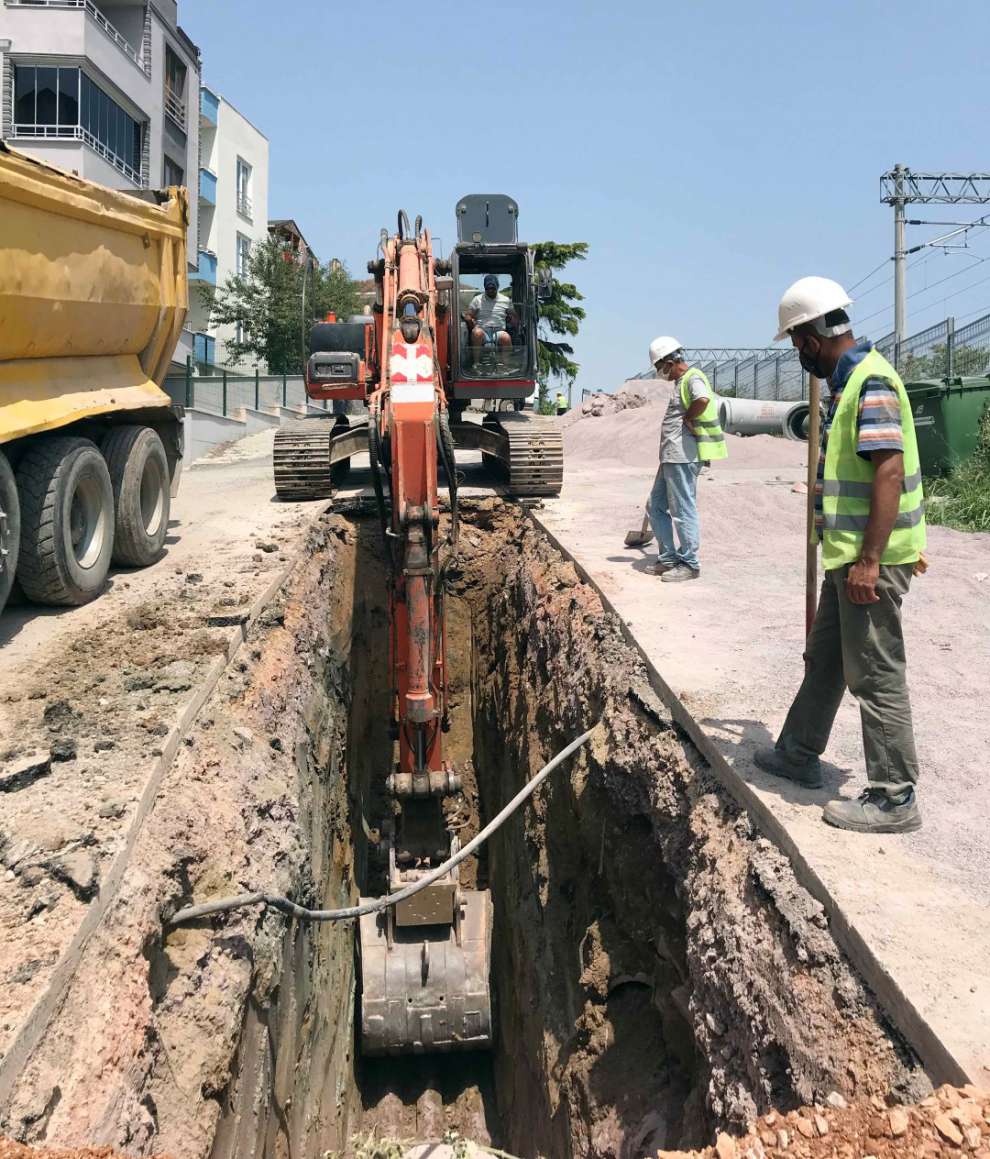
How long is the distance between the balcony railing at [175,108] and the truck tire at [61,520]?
24.0 metres

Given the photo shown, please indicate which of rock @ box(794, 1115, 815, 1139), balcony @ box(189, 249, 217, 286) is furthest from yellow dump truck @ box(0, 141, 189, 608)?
balcony @ box(189, 249, 217, 286)

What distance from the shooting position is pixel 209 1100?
3729 millimetres

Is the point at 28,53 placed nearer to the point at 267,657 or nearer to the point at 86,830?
the point at 267,657

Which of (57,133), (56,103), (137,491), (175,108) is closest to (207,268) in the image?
(175,108)

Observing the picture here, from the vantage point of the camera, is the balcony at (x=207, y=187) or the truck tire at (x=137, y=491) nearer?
the truck tire at (x=137, y=491)

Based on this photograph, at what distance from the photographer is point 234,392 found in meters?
24.9

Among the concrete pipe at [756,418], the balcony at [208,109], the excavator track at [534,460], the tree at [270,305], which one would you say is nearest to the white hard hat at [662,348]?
the excavator track at [534,460]

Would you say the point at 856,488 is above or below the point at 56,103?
below

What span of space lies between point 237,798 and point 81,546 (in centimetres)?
344

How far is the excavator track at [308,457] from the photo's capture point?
37.4 feet

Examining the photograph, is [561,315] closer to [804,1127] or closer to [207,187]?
[207,187]

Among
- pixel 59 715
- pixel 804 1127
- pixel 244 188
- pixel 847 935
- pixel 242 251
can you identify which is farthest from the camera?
pixel 244 188

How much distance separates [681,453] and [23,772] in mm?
5313

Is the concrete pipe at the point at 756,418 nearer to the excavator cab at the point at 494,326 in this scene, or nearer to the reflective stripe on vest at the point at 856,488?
the excavator cab at the point at 494,326
